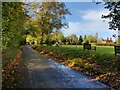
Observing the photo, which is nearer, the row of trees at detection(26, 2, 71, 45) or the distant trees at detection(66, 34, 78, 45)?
the row of trees at detection(26, 2, 71, 45)

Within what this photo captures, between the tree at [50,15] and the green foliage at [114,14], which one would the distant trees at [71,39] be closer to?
the tree at [50,15]

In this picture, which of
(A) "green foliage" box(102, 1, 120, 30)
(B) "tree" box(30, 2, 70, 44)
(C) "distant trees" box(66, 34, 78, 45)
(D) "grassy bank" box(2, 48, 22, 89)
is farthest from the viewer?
(C) "distant trees" box(66, 34, 78, 45)

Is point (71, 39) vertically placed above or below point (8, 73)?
above

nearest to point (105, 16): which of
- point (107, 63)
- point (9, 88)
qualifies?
point (107, 63)

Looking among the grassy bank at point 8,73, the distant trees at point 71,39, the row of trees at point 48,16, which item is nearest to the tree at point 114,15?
the grassy bank at point 8,73

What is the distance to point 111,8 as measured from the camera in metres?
16.1

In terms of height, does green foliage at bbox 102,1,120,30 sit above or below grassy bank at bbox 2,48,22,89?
above

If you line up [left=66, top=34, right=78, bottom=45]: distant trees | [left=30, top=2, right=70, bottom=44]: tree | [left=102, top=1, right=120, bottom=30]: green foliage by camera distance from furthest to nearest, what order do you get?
[left=66, top=34, right=78, bottom=45]: distant trees, [left=30, top=2, right=70, bottom=44]: tree, [left=102, top=1, right=120, bottom=30]: green foliage

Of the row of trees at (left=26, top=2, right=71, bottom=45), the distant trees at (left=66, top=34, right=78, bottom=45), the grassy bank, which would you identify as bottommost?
the grassy bank

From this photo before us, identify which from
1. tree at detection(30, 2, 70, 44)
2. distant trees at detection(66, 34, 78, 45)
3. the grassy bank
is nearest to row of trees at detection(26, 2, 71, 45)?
tree at detection(30, 2, 70, 44)

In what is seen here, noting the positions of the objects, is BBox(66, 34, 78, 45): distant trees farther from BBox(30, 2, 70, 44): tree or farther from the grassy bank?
the grassy bank

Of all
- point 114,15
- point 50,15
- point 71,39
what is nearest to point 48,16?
point 50,15

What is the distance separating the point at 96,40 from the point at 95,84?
107 m

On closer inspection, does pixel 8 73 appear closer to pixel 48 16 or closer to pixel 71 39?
pixel 48 16
